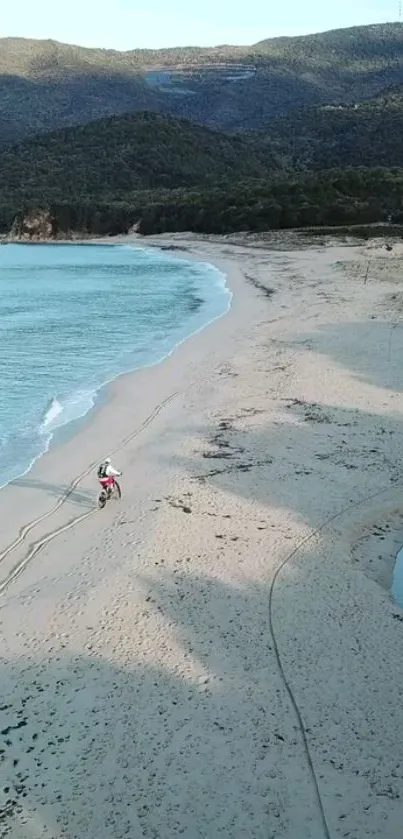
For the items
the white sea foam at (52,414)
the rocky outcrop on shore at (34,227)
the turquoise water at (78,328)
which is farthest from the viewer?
the rocky outcrop on shore at (34,227)

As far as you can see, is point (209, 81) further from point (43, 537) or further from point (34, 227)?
point (43, 537)

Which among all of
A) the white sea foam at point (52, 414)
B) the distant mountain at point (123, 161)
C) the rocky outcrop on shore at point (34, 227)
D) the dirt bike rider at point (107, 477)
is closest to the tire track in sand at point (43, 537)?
the dirt bike rider at point (107, 477)

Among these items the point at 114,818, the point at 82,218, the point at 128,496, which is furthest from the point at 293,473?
the point at 82,218

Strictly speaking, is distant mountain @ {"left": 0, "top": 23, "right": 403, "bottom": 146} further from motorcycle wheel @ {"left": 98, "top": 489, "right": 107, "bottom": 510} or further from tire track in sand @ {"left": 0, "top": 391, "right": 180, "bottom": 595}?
motorcycle wheel @ {"left": 98, "top": 489, "right": 107, "bottom": 510}

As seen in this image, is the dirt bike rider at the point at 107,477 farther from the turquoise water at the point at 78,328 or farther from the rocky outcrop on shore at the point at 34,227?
the rocky outcrop on shore at the point at 34,227

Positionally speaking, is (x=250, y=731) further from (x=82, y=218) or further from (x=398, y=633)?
(x=82, y=218)

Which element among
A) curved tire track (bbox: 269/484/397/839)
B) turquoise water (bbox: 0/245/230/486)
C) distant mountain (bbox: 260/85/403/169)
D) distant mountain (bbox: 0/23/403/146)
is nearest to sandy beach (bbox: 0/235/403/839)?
curved tire track (bbox: 269/484/397/839)
